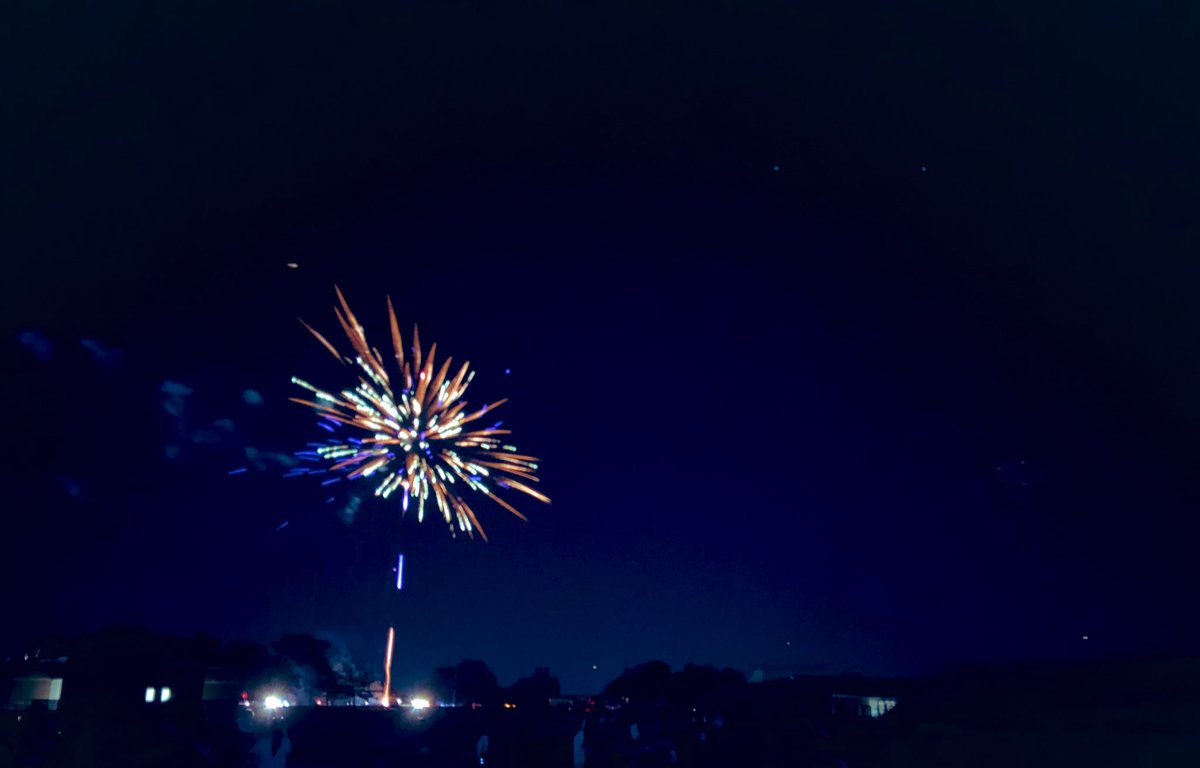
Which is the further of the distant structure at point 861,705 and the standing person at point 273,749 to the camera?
the standing person at point 273,749

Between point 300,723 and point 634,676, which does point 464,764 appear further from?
point 634,676

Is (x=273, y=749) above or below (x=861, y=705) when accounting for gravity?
below

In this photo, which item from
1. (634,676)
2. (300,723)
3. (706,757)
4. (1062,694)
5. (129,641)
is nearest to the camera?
(1062,694)

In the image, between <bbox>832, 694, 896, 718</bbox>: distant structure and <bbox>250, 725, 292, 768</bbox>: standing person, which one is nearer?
<bbox>832, 694, 896, 718</bbox>: distant structure

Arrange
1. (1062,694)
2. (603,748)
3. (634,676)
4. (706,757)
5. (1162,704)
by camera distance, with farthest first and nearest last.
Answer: (634,676) → (603,748) → (706,757) → (1062,694) → (1162,704)

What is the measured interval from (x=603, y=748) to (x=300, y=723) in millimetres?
22675

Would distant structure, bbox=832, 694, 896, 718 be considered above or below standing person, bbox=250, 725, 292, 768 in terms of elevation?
above

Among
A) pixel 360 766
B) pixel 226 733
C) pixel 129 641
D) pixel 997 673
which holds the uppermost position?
pixel 129 641

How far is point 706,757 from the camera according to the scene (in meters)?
40.4

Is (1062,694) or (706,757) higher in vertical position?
(1062,694)

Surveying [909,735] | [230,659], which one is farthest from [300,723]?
[909,735]

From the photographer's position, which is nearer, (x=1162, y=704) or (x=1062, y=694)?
(x=1162, y=704)

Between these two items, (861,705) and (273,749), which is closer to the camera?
(861,705)

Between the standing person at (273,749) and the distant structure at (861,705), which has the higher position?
the distant structure at (861,705)
